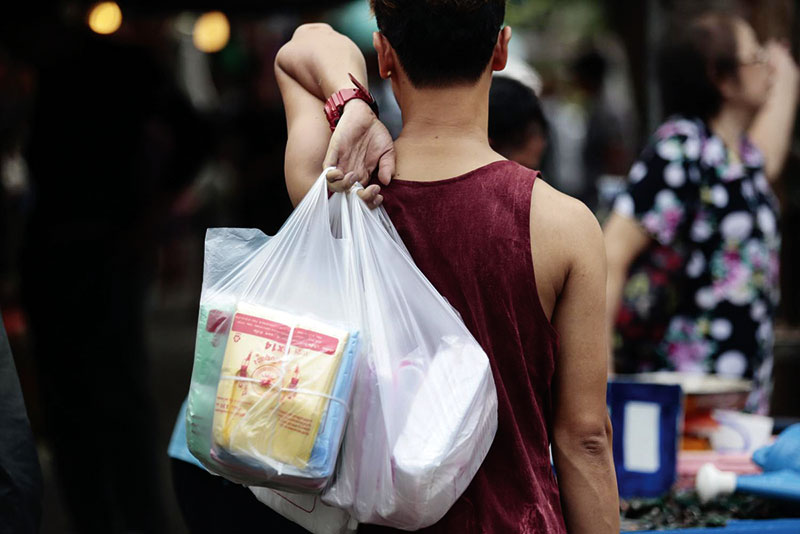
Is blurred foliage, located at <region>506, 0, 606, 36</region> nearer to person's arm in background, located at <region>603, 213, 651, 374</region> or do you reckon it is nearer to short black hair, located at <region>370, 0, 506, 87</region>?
person's arm in background, located at <region>603, 213, 651, 374</region>

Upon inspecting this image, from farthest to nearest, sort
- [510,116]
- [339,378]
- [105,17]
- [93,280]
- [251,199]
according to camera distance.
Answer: [251,199] < [105,17] < [93,280] < [510,116] < [339,378]

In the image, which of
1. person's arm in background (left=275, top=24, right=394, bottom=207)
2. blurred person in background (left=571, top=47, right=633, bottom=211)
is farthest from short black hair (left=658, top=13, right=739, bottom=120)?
blurred person in background (left=571, top=47, right=633, bottom=211)

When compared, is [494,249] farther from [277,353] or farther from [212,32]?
[212,32]

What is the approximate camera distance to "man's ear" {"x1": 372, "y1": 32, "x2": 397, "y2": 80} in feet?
5.66

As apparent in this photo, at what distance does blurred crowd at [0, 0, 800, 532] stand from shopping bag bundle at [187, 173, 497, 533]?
0.61 m

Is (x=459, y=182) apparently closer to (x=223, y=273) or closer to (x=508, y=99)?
(x=223, y=273)

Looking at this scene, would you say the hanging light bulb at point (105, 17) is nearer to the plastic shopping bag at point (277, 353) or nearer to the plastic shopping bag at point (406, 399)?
the plastic shopping bag at point (277, 353)

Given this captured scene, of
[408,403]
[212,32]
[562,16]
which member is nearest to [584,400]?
[408,403]

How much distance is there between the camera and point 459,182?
5.49 feet

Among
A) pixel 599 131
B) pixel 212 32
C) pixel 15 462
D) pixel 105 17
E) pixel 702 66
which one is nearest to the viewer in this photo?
pixel 15 462

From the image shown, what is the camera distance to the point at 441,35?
164 centimetres

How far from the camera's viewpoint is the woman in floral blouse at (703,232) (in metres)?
3.11

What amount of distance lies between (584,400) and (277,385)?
0.54 meters

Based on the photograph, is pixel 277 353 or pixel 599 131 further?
pixel 599 131
